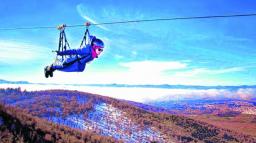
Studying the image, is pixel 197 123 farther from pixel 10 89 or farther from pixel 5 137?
pixel 5 137

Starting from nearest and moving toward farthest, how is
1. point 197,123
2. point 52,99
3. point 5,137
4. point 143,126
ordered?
1. point 5,137
2. point 143,126
3. point 52,99
4. point 197,123

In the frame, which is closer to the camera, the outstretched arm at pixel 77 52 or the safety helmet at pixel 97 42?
the safety helmet at pixel 97 42

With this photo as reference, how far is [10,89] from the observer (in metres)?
179

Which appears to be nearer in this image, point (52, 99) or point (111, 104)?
point (52, 99)

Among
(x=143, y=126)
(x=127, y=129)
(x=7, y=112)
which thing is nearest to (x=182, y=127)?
(x=143, y=126)

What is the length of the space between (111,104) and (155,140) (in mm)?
56220

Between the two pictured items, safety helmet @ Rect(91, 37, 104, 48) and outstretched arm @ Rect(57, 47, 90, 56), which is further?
outstretched arm @ Rect(57, 47, 90, 56)

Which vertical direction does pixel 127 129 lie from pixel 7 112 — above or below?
below

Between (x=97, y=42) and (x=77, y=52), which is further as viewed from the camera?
(x=77, y=52)

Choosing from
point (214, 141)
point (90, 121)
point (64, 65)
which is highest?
point (64, 65)

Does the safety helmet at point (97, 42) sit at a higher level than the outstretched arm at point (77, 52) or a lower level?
higher

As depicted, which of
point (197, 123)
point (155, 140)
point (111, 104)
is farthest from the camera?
point (197, 123)

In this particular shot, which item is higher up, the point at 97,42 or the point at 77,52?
the point at 97,42

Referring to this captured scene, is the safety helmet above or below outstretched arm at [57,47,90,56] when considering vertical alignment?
above
